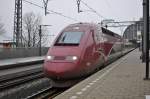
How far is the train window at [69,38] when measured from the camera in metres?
17.5

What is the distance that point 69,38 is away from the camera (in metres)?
17.8

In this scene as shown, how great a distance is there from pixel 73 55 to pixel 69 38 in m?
1.77

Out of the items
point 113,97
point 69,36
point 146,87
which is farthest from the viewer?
point 69,36

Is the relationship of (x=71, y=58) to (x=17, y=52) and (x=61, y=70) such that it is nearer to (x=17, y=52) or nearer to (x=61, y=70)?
(x=61, y=70)

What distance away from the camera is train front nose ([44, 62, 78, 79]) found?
1550 cm

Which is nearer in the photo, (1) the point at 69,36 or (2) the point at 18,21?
(1) the point at 69,36

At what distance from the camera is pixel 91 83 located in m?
14.2

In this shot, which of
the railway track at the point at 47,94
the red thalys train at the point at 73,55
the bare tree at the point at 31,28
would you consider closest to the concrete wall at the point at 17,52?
the red thalys train at the point at 73,55

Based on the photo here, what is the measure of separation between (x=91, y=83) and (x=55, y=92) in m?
2.68

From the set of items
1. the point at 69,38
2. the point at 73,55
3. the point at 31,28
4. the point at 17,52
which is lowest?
the point at 17,52

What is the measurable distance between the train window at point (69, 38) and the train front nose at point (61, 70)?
1.79m

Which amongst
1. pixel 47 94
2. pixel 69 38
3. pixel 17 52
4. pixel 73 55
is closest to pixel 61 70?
pixel 73 55

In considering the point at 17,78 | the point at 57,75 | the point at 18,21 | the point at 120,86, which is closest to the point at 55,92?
the point at 57,75

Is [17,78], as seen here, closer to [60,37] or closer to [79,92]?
[60,37]
